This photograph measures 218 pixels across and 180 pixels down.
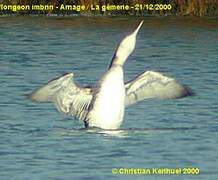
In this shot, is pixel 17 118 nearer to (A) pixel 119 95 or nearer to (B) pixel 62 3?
(A) pixel 119 95

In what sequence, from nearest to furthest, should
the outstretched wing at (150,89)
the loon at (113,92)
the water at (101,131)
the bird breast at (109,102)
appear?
the water at (101,131) → the bird breast at (109,102) → the loon at (113,92) → the outstretched wing at (150,89)

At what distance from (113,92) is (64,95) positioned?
1.88ft

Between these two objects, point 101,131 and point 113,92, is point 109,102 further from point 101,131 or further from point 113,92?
point 101,131

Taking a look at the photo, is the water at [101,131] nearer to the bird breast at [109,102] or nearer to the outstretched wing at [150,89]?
the bird breast at [109,102]

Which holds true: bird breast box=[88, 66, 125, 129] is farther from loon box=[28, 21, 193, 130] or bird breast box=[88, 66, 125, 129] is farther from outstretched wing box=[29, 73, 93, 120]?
outstretched wing box=[29, 73, 93, 120]

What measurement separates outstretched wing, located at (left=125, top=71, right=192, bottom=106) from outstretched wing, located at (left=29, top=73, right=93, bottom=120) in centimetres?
55

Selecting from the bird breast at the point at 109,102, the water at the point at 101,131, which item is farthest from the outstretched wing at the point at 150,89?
the water at the point at 101,131

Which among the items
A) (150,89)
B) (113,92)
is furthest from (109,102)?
(150,89)

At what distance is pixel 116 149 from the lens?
13.1 meters

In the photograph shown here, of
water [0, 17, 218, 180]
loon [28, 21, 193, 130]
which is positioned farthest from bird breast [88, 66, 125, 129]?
water [0, 17, 218, 180]

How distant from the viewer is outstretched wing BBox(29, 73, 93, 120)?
1348 cm

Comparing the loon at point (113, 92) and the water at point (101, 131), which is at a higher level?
the loon at point (113, 92)

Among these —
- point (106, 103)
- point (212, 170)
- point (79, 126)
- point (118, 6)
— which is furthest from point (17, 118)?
point (118, 6)

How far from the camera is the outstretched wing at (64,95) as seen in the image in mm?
13484
